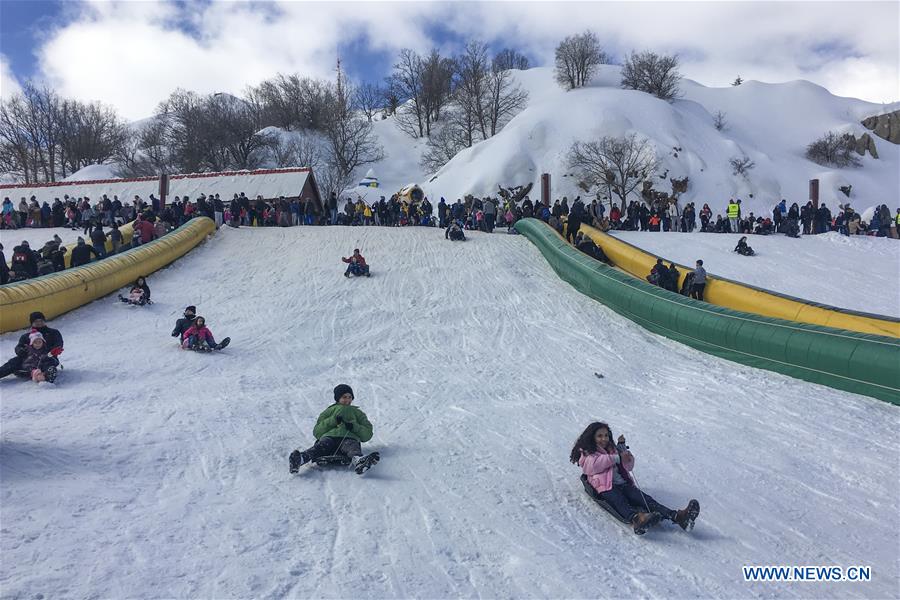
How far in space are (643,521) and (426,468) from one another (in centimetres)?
217

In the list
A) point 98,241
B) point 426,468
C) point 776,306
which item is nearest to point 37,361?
point 426,468

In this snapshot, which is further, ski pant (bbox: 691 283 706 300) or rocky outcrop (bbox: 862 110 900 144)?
rocky outcrop (bbox: 862 110 900 144)

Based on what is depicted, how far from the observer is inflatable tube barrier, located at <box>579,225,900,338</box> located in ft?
31.0

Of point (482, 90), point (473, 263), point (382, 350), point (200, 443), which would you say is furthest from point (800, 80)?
point (200, 443)

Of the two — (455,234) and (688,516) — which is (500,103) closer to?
(455,234)

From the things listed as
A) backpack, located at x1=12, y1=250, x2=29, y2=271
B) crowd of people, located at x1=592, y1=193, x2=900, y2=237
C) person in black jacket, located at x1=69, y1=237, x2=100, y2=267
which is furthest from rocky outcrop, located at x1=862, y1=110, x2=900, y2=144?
backpack, located at x1=12, y1=250, x2=29, y2=271

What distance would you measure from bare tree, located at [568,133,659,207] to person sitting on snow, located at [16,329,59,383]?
31852mm

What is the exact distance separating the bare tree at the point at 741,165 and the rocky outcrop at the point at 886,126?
23266mm

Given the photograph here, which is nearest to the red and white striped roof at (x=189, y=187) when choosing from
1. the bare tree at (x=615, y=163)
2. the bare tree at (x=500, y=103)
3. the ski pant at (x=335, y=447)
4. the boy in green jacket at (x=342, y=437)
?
the bare tree at (x=615, y=163)

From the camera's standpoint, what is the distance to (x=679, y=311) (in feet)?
36.4

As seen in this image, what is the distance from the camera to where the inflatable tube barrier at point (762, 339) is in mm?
7965

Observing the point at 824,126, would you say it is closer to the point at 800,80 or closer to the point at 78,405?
the point at 800,80

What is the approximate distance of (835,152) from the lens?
50156mm

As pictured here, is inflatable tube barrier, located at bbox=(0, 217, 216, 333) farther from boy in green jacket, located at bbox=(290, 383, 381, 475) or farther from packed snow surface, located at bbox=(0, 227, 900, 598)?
boy in green jacket, located at bbox=(290, 383, 381, 475)
